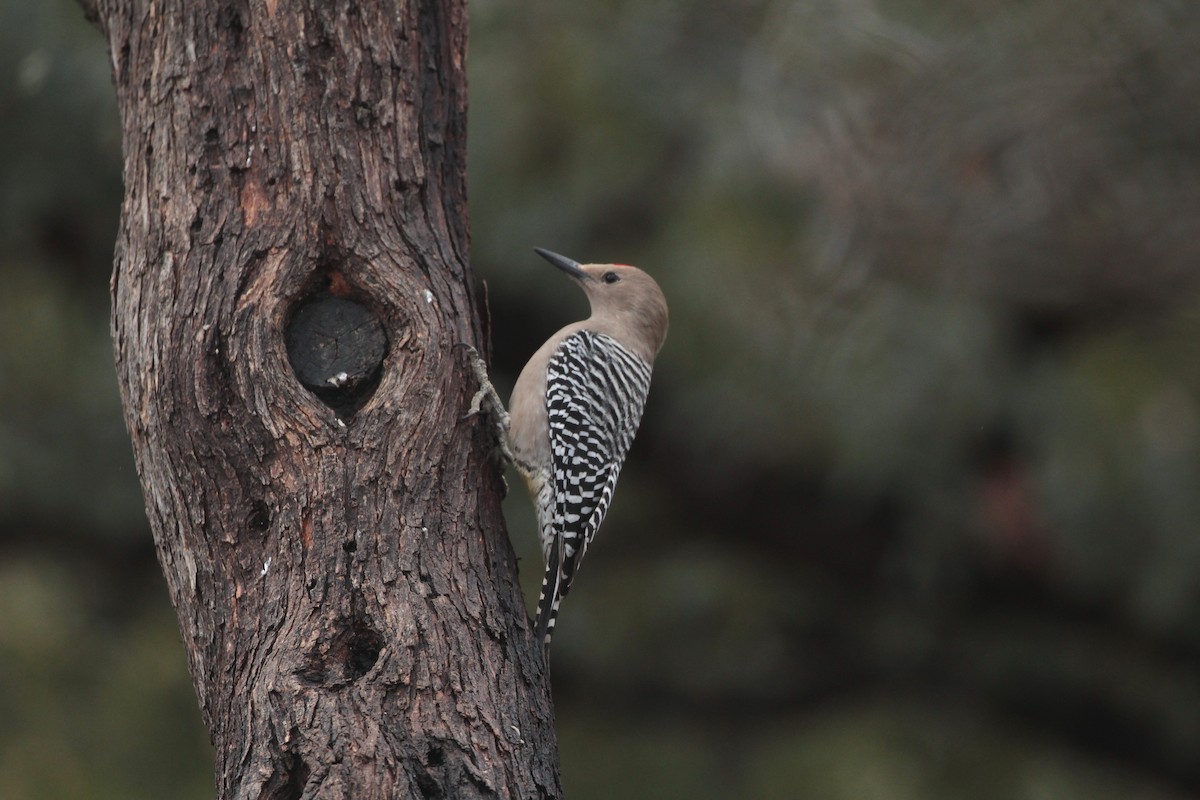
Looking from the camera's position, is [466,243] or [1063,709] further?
[1063,709]

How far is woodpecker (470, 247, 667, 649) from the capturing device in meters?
4.31

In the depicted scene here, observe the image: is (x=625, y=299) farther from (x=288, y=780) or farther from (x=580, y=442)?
(x=288, y=780)

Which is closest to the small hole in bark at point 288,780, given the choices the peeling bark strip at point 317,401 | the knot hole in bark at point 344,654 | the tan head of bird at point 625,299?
the peeling bark strip at point 317,401

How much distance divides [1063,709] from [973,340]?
2.49 metres

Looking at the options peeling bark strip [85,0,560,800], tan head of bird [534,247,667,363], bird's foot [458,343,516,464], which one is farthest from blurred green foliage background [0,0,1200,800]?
peeling bark strip [85,0,560,800]

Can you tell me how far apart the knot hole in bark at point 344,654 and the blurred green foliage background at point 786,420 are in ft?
7.57

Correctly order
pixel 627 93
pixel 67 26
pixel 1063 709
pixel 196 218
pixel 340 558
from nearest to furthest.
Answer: pixel 340 558 → pixel 196 218 → pixel 67 26 → pixel 627 93 → pixel 1063 709

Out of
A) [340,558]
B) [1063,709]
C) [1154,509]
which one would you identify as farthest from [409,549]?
[1063,709]

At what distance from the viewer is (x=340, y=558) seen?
10.4 feet

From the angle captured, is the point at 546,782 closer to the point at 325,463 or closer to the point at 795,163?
the point at 325,463

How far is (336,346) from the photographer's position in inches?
137

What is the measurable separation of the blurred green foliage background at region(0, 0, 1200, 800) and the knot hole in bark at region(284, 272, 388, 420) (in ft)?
6.03

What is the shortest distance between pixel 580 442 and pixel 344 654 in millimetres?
1645

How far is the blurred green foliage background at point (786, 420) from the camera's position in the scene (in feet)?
15.4
